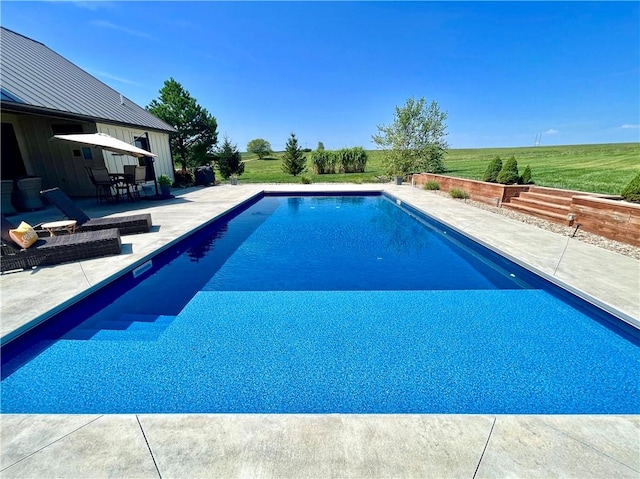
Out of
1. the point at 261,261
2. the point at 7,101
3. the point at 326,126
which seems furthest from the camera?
the point at 326,126

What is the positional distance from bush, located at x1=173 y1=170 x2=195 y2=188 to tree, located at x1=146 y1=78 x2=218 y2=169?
9.49 ft

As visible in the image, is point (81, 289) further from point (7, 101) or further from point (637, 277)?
point (637, 277)

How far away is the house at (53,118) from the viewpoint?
785cm

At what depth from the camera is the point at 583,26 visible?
11125mm

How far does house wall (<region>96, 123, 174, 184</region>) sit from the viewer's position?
10.3 m

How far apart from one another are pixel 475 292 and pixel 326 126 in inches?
1459


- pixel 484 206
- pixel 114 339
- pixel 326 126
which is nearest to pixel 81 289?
pixel 114 339

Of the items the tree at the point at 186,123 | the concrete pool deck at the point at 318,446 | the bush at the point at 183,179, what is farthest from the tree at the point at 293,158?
the concrete pool deck at the point at 318,446

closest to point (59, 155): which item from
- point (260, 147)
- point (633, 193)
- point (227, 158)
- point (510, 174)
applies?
point (227, 158)

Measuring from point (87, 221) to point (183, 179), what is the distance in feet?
32.8

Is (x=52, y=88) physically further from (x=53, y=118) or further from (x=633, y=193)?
(x=633, y=193)

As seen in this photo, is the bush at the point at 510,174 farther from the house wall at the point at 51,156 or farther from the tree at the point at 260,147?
the tree at the point at 260,147

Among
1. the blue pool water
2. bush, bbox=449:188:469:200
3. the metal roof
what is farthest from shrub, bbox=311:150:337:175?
the blue pool water

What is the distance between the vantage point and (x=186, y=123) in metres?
19.1
